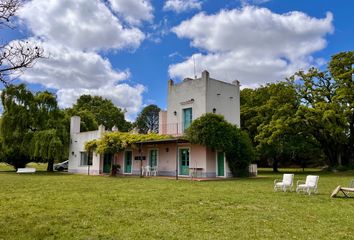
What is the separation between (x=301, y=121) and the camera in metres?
28.1

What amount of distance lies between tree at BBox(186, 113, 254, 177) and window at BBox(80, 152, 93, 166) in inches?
435

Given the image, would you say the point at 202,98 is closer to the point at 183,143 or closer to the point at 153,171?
the point at 183,143

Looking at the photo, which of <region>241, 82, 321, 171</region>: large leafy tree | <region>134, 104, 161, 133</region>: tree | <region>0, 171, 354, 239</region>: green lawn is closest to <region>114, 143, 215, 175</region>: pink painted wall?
<region>241, 82, 321, 171</region>: large leafy tree

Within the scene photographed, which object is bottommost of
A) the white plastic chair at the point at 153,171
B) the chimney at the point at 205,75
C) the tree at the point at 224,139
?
the white plastic chair at the point at 153,171

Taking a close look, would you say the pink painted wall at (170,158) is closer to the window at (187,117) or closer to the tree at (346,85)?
the window at (187,117)

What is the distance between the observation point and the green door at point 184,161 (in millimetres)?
22203

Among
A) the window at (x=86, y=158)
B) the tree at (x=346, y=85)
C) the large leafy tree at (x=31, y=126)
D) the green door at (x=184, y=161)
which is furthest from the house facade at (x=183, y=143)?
the tree at (x=346, y=85)

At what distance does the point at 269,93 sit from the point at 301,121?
5.34m

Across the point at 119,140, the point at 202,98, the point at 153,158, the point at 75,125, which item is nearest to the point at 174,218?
the point at 202,98

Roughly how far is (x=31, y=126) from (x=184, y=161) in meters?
14.6

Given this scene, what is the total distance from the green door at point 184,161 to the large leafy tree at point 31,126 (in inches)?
428

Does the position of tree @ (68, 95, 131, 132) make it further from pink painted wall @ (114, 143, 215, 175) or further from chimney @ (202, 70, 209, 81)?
chimney @ (202, 70, 209, 81)

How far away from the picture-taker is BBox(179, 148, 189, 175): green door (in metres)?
22.2

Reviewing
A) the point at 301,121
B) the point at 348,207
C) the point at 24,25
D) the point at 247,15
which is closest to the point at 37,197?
the point at 24,25
